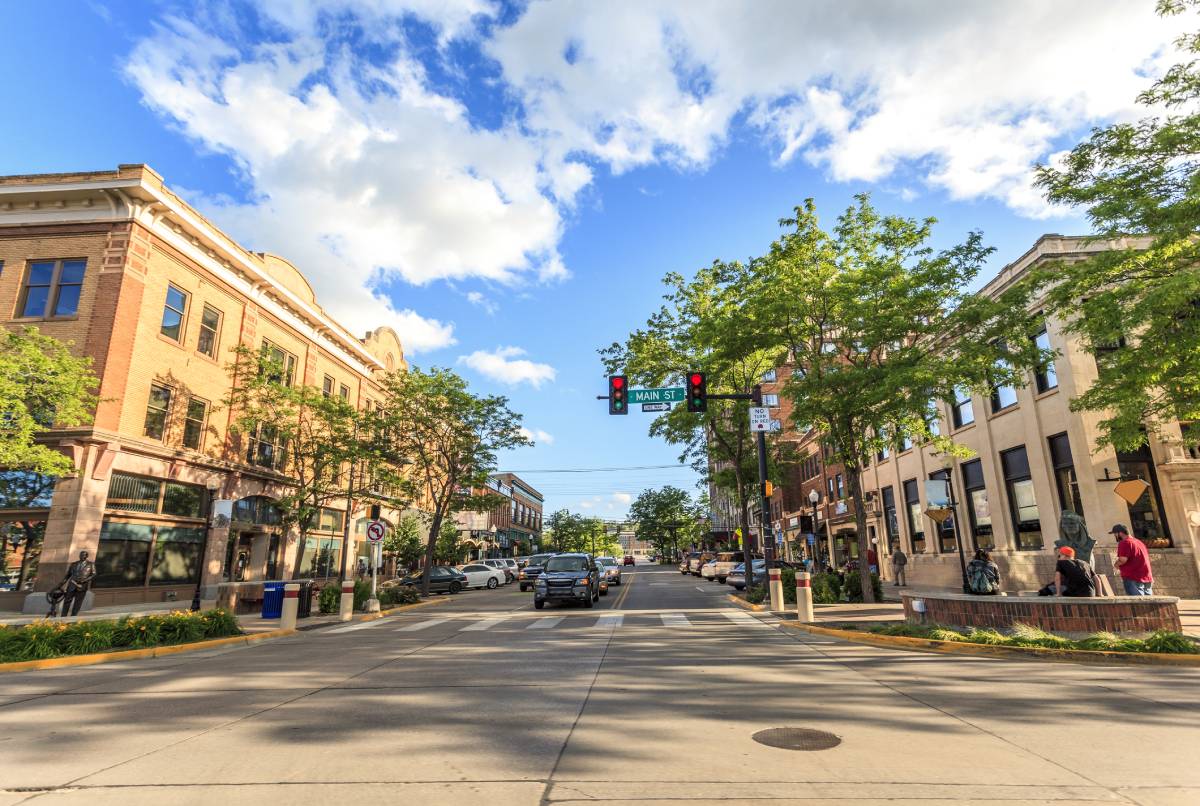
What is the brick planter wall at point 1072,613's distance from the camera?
1030cm

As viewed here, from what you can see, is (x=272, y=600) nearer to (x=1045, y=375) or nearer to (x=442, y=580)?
(x=442, y=580)

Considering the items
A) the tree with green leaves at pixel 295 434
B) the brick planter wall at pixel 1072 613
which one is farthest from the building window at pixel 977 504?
the tree with green leaves at pixel 295 434

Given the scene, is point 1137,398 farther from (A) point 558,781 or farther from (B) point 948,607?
(A) point 558,781

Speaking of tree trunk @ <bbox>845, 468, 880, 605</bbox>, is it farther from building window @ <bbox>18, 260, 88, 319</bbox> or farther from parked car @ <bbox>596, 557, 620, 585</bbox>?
building window @ <bbox>18, 260, 88, 319</bbox>

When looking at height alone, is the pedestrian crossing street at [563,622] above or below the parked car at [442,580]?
below

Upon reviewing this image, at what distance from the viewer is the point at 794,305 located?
1772 centimetres

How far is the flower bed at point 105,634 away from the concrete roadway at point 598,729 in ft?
4.31

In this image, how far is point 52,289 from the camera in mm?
22141

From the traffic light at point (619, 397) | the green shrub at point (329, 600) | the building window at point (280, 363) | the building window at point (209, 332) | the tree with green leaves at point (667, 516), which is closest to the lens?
the traffic light at point (619, 397)

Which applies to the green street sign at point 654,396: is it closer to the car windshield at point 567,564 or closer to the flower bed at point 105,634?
the car windshield at point 567,564

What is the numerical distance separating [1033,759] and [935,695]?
2.42 metres

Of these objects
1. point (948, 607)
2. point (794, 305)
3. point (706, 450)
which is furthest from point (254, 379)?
point (948, 607)

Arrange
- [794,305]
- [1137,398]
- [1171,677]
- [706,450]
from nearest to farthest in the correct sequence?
[1171,677] < [1137,398] < [794,305] < [706,450]

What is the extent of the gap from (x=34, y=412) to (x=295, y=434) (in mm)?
10814
